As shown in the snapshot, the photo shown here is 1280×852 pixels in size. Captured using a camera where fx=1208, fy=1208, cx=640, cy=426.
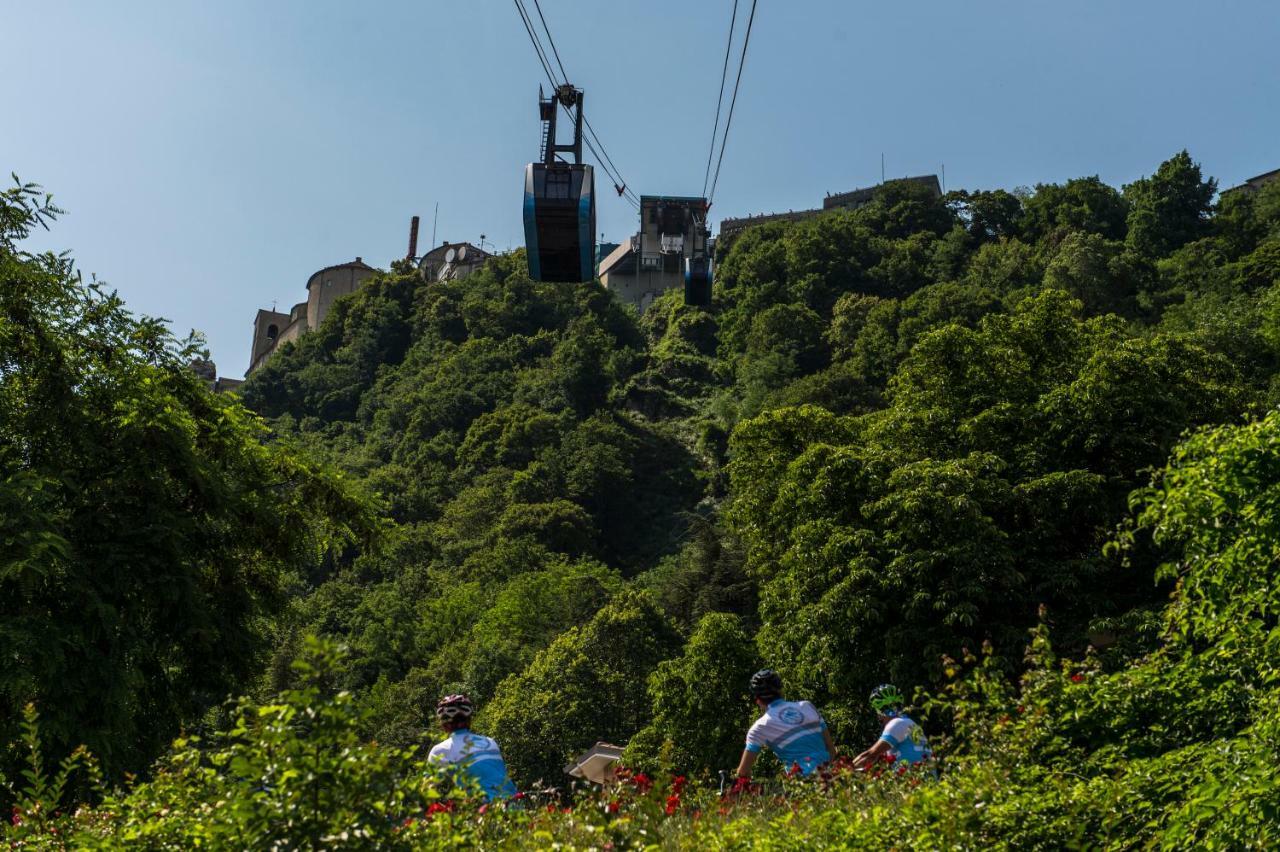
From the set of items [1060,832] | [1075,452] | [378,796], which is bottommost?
[1060,832]

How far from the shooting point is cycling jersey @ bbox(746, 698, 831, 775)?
7266 millimetres

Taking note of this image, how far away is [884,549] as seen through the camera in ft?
64.7

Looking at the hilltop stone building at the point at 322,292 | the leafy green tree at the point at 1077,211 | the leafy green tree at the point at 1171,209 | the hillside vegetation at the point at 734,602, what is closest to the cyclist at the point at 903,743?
the hillside vegetation at the point at 734,602

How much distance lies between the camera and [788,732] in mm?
7301

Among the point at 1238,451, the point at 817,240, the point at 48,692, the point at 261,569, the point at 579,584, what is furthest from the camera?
the point at 817,240

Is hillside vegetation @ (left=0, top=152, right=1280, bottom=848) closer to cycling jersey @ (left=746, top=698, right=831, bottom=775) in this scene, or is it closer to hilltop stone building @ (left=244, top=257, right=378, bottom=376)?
cycling jersey @ (left=746, top=698, right=831, bottom=775)

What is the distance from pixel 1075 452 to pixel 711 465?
148ft

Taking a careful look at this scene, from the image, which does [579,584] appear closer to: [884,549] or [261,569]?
[884,549]

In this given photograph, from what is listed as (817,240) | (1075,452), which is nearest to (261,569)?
(1075,452)

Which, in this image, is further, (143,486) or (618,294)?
(618,294)

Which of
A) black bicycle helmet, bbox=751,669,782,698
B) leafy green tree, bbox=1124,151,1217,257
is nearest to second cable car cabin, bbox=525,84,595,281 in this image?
black bicycle helmet, bbox=751,669,782,698

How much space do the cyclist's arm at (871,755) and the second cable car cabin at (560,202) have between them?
1389 cm

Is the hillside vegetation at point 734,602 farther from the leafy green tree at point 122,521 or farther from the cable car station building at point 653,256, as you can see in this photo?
the cable car station building at point 653,256

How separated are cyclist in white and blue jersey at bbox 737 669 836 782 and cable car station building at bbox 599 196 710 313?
89463mm
